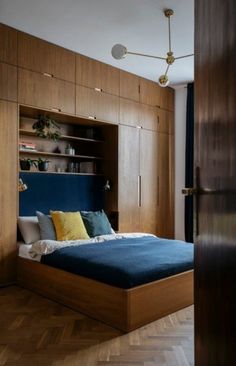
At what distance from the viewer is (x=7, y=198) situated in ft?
11.9

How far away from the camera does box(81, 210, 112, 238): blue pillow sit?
13.3 feet

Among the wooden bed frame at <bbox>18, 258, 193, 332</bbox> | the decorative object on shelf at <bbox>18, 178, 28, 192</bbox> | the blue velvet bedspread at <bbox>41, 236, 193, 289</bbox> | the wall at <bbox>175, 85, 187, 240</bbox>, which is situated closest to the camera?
the wooden bed frame at <bbox>18, 258, 193, 332</bbox>

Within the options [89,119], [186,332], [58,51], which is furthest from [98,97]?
[186,332]

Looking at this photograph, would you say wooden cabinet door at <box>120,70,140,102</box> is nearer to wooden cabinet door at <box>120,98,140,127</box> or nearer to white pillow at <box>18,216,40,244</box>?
wooden cabinet door at <box>120,98,140,127</box>

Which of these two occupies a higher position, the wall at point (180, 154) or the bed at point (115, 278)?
the wall at point (180, 154)

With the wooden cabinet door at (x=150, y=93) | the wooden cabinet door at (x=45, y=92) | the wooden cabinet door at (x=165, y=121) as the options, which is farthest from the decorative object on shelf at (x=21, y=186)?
the wooden cabinet door at (x=165, y=121)

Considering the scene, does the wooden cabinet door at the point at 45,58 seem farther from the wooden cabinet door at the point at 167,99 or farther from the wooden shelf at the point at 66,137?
the wooden cabinet door at the point at 167,99

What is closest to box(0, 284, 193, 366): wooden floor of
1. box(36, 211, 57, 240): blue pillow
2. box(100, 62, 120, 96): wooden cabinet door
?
box(36, 211, 57, 240): blue pillow

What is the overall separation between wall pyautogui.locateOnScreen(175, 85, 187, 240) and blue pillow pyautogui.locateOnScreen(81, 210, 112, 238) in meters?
1.94

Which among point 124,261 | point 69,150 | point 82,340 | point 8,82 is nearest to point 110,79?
point 69,150

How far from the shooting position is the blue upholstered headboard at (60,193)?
4164 millimetres

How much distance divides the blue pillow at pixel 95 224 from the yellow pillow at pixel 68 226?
116mm

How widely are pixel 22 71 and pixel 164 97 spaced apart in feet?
8.87

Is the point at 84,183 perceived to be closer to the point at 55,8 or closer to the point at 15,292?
the point at 15,292
